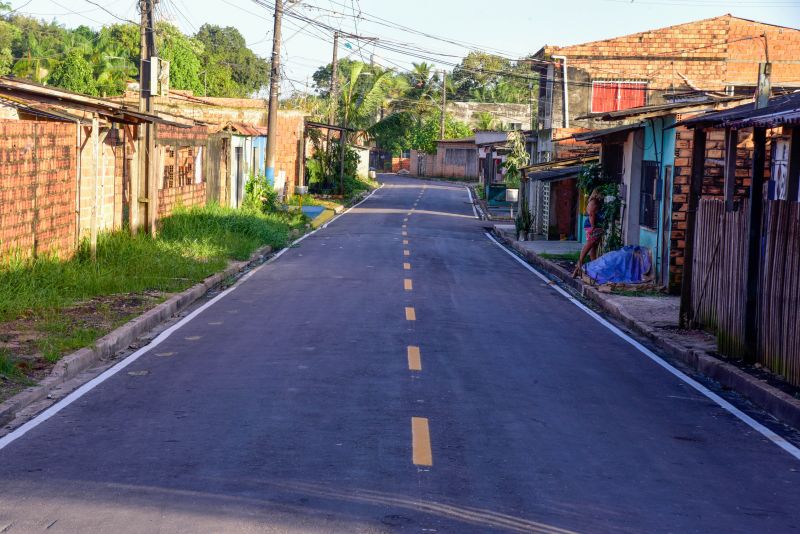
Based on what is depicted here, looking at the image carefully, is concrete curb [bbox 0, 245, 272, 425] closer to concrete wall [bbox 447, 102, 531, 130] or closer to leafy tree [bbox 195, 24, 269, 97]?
leafy tree [bbox 195, 24, 269, 97]

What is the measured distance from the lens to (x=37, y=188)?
1628 centimetres

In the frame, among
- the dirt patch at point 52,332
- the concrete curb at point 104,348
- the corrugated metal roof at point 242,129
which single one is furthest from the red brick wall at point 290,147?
the dirt patch at point 52,332

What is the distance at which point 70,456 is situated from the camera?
7582mm

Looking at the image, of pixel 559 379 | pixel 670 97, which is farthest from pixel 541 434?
pixel 670 97

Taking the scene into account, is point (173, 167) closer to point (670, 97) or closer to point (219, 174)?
point (219, 174)

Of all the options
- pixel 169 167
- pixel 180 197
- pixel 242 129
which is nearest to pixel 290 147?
pixel 242 129

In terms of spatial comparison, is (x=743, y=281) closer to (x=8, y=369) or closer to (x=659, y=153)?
(x=8, y=369)

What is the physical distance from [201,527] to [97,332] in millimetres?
6980

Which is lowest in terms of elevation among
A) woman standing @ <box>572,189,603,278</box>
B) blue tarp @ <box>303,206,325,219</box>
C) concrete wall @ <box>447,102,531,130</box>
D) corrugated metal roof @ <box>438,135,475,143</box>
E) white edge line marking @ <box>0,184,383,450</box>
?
white edge line marking @ <box>0,184,383,450</box>

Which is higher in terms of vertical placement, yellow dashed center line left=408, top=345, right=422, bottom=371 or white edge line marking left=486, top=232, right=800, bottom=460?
yellow dashed center line left=408, top=345, right=422, bottom=371

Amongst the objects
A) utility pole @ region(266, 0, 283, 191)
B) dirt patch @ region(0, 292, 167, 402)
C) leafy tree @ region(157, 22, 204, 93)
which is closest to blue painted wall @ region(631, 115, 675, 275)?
dirt patch @ region(0, 292, 167, 402)

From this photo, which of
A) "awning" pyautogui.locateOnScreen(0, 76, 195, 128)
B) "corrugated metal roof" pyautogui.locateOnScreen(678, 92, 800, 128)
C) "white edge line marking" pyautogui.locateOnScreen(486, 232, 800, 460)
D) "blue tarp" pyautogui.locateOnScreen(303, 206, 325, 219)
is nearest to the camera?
"white edge line marking" pyautogui.locateOnScreen(486, 232, 800, 460)

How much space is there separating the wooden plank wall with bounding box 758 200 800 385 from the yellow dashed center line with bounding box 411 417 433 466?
14.6 feet

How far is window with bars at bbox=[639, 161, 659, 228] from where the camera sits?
72.8 ft
